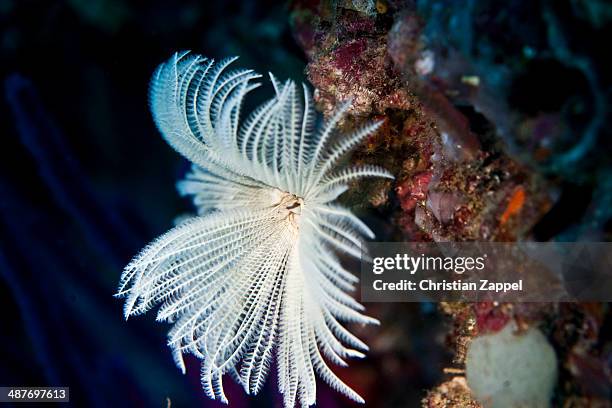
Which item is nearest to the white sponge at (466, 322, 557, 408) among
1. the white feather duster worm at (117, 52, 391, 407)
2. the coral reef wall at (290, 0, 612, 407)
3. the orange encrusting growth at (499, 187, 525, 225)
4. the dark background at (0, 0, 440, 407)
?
the coral reef wall at (290, 0, 612, 407)

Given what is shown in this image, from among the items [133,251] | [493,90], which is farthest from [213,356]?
[133,251]

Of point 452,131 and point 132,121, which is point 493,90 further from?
point 132,121

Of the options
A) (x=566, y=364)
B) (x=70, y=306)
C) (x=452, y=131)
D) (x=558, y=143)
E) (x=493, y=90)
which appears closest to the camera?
(x=558, y=143)

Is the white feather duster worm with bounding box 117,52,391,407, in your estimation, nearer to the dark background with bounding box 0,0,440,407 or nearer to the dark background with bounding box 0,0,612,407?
the dark background with bounding box 0,0,612,407

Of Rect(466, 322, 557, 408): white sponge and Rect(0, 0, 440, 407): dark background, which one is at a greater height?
Rect(0, 0, 440, 407): dark background

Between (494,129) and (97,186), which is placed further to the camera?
(97,186)

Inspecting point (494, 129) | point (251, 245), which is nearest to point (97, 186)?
point (251, 245)

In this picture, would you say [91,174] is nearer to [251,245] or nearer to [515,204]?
[251,245]

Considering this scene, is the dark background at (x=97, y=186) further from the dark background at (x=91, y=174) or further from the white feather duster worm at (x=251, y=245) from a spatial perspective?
the white feather duster worm at (x=251, y=245)
